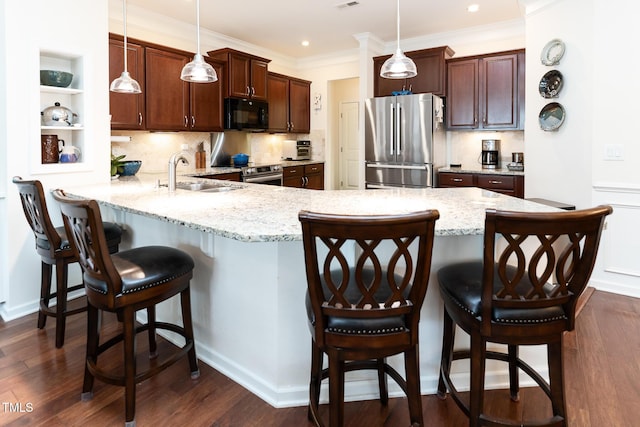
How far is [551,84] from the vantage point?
3.76 metres

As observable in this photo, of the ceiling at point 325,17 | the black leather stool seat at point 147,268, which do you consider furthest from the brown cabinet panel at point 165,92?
the black leather stool seat at point 147,268

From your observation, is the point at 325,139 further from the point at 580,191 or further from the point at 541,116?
the point at 580,191

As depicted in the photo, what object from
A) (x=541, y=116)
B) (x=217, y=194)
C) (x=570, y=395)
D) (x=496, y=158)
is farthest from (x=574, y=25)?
(x=217, y=194)

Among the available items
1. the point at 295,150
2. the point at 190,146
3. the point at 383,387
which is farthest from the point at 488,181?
the point at 190,146

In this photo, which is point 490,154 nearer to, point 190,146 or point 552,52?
point 552,52

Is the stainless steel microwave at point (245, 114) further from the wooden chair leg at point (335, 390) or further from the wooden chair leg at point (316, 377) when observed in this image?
the wooden chair leg at point (335, 390)

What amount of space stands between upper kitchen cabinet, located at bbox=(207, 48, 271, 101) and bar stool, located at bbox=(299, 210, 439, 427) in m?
4.46

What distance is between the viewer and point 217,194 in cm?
268

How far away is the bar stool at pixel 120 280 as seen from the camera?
1.67 m

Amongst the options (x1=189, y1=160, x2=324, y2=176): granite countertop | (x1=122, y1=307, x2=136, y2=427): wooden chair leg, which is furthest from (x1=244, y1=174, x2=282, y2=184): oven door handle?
(x1=122, y1=307, x2=136, y2=427): wooden chair leg

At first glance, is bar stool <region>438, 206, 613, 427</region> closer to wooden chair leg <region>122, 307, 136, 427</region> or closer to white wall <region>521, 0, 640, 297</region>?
wooden chair leg <region>122, 307, 136, 427</region>

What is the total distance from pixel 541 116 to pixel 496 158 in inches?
60.6

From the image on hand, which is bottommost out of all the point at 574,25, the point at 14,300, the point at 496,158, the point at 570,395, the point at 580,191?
the point at 570,395

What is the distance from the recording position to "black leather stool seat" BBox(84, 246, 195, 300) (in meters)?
1.77
